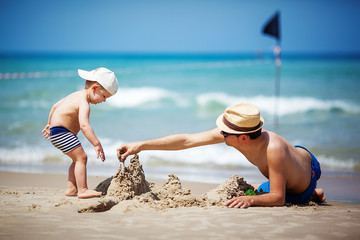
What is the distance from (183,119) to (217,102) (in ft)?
13.9

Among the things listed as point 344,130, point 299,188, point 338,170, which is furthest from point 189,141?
point 344,130

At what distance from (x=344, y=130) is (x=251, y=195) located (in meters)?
6.62

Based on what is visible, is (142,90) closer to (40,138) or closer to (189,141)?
(40,138)

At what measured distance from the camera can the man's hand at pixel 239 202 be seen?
133 inches

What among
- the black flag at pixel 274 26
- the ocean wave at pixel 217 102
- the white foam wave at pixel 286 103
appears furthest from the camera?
the ocean wave at pixel 217 102

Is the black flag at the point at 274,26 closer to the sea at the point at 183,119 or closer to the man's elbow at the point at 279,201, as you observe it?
the sea at the point at 183,119

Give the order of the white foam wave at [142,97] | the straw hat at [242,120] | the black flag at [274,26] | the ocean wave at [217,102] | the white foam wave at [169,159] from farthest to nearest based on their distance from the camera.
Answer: the white foam wave at [142,97]
the ocean wave at [217,102]
the black flag at [274,26]
the white foam wave at [169,159]
the straw hat at [242,120]

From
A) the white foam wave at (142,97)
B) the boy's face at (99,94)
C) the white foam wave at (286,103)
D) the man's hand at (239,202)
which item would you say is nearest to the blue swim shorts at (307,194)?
the man's hand at (239,202)

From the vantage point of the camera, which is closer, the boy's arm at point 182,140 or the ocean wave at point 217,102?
the boy's arm at point 182,140

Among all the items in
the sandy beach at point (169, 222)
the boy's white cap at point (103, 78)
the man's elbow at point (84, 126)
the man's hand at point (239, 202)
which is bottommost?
the sandy beach at point (169, 222)

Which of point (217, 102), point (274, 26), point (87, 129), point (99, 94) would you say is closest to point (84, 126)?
point (87, 129)

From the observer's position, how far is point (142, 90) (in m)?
17.9

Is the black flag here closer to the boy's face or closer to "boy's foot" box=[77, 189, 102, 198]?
the boy's face

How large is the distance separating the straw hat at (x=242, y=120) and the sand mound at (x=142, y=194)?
61 cm
